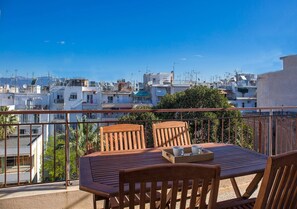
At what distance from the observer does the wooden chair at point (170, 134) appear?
2508mm

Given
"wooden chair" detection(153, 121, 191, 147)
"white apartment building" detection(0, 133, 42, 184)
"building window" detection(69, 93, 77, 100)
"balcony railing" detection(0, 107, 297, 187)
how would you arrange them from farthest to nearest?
"building window" detection(69, 93, 77, 100), "white apartment building" detection(0, 133, 42, 184), "balcony railing" detection(0, 107, 297, 187), "wooden chair" detection(153, 121, 191, 147)

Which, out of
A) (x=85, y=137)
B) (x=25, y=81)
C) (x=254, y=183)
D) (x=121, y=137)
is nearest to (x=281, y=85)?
(x=85, y=137)

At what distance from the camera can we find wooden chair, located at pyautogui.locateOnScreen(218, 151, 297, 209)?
1214 millimetres

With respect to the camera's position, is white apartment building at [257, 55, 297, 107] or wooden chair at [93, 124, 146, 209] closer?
wooden chair at [93, 124, 146, 209]

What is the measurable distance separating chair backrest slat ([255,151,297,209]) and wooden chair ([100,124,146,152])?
132cm

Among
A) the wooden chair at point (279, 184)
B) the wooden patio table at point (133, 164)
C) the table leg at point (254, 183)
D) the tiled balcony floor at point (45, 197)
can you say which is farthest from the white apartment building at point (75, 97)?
the wooden chair at point (279, 184)

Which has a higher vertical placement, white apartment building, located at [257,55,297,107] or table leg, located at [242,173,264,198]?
white apartment building, located at [257,55,297,107]

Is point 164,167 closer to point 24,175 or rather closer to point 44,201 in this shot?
point 44,201

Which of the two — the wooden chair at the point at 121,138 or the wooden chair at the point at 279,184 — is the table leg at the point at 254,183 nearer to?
the wooden chair at the point at 279,184

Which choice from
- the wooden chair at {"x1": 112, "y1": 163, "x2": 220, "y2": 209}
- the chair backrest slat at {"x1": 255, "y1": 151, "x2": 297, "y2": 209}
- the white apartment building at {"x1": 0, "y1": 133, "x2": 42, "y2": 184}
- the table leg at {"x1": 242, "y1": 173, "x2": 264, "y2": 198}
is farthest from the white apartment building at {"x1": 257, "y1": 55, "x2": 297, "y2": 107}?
the wooden chair at {"x1": 112, "y1": 163, "x2": 220, "y2": 209}

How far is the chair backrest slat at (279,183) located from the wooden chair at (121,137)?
52.0 inches

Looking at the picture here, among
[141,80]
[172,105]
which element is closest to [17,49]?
[141,80]

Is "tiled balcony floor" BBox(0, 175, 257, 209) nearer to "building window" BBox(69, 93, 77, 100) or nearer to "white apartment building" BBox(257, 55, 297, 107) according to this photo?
"white apartment building" BBox(257, 55, 297, 107)

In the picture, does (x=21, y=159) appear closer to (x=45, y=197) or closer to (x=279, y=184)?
(x=45, y=197)
